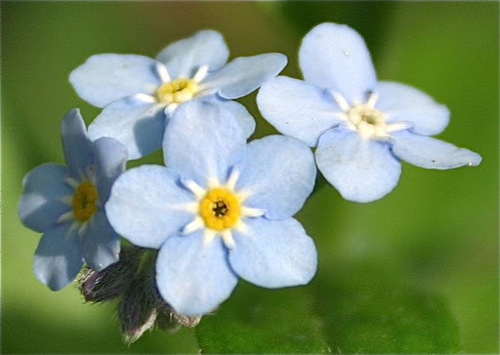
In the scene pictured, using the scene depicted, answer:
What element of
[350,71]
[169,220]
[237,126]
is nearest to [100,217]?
[169,220]

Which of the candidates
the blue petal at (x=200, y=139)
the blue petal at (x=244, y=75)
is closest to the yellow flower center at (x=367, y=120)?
the blue petal at (x=244, y=75)

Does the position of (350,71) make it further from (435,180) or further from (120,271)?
(435,180)

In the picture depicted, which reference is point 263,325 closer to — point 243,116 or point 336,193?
point 243,116

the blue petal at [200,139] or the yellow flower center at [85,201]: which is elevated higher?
the blue petal at [200,139]

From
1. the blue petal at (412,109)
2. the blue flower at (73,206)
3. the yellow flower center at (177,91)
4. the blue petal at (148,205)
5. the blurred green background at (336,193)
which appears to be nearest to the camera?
the blue petal at (148,205)

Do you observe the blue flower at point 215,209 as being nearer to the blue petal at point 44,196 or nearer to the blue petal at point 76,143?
the blue petal at point 76,143
